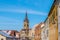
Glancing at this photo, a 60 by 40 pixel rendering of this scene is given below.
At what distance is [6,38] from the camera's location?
247 ft

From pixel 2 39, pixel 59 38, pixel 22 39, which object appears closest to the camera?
pixel 59 38

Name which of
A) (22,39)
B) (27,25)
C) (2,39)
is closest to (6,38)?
(2,39)

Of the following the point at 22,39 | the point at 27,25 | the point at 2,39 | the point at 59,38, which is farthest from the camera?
the point at 27,25

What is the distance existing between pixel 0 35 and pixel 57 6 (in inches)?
2217

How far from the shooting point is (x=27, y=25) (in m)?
155

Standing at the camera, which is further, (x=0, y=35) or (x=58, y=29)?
(x=0, y=35)

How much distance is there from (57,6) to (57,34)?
2026 mm

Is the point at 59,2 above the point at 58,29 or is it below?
above

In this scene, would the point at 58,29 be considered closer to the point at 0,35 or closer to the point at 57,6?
the point at 57,6

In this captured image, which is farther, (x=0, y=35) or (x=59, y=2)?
(x=0, y=35)

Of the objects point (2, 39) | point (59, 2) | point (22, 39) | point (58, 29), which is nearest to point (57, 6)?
point (59, 2)

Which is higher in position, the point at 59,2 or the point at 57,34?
the point at 59,2

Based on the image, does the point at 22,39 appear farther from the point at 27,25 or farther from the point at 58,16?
the point at 58,16

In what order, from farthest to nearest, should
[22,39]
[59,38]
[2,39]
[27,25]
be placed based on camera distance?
[27,25], [22,39], [2,39], [59,38]
